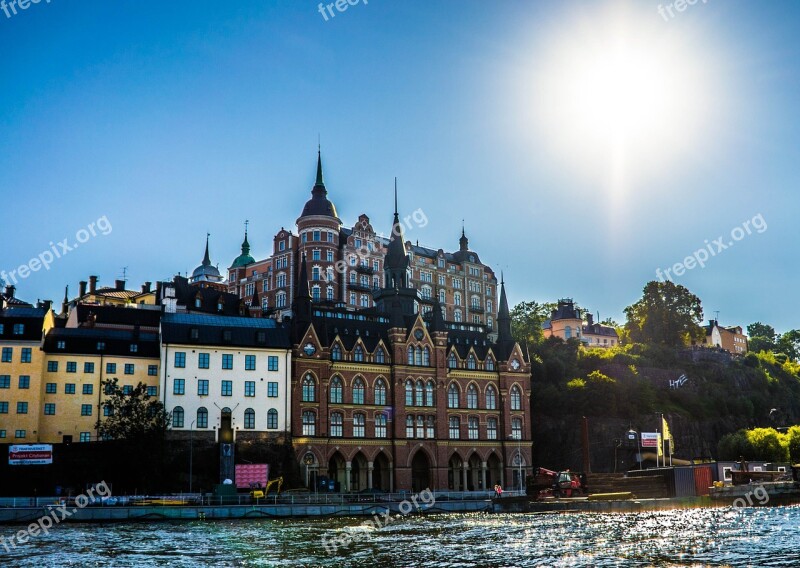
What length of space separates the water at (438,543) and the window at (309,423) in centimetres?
2720

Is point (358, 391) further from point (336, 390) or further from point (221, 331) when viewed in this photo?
point (221, 331)

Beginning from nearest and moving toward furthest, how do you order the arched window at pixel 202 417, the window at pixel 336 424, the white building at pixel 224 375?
1. the arched window at pixel 202 417
2. the white building at pixel 224 375
3. the window at pixel 336 424

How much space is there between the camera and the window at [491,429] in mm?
110250

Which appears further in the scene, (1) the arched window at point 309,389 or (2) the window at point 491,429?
(2) the window at point 491,429

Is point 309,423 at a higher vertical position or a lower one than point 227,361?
lower

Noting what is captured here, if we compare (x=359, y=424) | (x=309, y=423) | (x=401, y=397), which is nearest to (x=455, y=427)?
(x=401, y=397)

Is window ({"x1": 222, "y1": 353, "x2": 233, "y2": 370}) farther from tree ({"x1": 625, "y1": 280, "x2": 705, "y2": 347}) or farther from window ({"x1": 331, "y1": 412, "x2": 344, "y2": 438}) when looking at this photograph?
tree ({"x1": 625, "y1": 280, "x2": 705, "y2": 347})

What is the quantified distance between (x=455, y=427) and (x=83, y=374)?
43756 millimetres

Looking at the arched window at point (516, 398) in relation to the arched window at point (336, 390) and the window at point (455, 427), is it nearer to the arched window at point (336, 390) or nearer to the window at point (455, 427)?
the window at point (455, 427)

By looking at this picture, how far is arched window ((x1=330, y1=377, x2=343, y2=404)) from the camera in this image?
100125 mm

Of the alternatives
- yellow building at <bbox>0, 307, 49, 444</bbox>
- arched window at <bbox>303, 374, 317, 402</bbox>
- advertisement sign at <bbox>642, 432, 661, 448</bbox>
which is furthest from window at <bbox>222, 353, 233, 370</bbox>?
advertisement sign at <bbox>642, 432, 661, 448</bbox>

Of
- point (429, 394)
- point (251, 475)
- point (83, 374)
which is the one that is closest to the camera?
point (83, 374)

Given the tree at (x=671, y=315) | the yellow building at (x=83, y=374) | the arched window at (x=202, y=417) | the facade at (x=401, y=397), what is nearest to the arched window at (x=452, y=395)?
the facade at (x=401, y=397)

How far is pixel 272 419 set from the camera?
9419cm
